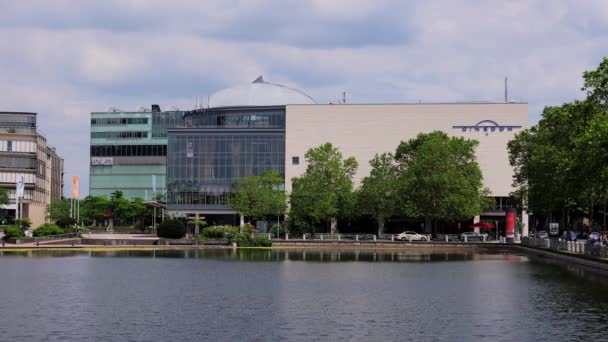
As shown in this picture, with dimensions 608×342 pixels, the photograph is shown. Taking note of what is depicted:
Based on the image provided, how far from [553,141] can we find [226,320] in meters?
61.5

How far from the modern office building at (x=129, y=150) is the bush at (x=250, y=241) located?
98.4 meters

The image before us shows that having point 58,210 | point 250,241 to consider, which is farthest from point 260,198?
point 58,210

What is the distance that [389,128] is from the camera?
473 ft

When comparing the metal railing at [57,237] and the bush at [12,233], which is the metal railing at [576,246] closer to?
the metal railing at [57,237]

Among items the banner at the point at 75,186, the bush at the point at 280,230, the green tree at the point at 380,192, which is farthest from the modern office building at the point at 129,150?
the green tree at the point at 380,192

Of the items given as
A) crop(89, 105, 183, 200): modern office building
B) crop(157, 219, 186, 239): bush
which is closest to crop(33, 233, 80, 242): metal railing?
crop(157, 219, 186, 239): bush

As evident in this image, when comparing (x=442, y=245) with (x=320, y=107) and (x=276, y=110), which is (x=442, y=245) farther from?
(x=276, y=110)

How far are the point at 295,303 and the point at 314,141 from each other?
4188 inches

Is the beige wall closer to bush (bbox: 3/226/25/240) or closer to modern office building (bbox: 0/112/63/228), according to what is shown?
modern office building (bbox: 0/112/63/228)

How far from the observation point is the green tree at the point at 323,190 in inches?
4813

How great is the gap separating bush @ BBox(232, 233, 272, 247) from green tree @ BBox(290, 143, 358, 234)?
2022 cm

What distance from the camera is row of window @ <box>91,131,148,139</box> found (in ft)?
650

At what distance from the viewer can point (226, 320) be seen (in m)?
33.9

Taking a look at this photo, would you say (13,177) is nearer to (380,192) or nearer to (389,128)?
(389,128)
